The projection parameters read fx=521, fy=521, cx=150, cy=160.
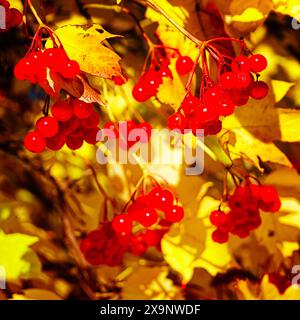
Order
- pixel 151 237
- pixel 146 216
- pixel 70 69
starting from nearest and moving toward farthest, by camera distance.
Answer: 1. pixel 70 69
2. pixel 146 216
3. pixel 151 237

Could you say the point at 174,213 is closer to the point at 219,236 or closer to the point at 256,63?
the point at 219,236

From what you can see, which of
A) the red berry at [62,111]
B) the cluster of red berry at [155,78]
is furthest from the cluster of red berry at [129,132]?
the red berry at [62,111]

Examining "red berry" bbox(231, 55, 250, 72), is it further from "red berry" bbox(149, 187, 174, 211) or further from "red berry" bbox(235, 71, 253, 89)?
"red berry" bbox(149, 187, 174, 211)

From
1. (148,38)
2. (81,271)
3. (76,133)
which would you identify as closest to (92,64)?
(76,133)

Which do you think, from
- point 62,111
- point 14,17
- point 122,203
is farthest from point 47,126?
point 122,203

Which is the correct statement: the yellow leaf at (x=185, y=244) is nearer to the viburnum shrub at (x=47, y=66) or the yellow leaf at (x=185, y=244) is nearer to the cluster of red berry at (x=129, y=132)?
the cluster of red berry at (x=129, y=132)

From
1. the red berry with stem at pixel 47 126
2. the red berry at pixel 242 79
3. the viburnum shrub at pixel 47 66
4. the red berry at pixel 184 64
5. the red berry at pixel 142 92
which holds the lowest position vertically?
the red berry with stem at pixel 47 126
